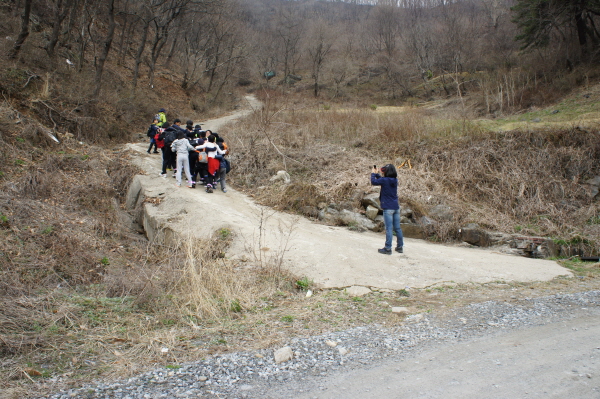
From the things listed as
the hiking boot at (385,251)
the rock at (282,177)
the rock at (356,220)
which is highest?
the rock at (282,177)

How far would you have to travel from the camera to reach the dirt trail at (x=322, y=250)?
658cm

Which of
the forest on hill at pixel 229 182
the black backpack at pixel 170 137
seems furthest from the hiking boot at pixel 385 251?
the black backpack at pixel 170 137

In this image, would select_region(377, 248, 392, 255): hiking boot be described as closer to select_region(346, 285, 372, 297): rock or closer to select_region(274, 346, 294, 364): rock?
select_region(346, 285, 372, 297): rock

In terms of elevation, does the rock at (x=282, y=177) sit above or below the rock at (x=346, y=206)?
above

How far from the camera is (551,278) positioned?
23.2 ft

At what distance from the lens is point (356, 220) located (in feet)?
33.2

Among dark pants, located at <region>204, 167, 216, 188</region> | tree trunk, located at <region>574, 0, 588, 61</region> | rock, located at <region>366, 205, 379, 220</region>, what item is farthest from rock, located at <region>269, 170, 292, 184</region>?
tree trunk, located at <region>574, 0, 588, 61</region>

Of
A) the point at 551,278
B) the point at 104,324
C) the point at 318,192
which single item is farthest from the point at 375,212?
the point at 104,324

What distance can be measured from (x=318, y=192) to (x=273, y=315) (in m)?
6.52

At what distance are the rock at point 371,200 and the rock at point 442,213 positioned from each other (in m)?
1.48

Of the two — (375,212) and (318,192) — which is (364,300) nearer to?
(375,212)

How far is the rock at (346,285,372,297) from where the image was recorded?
18.9 ft

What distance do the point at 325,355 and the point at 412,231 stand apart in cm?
671

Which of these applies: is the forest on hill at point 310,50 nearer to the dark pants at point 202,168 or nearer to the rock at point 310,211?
the dark pants at point 202,168
